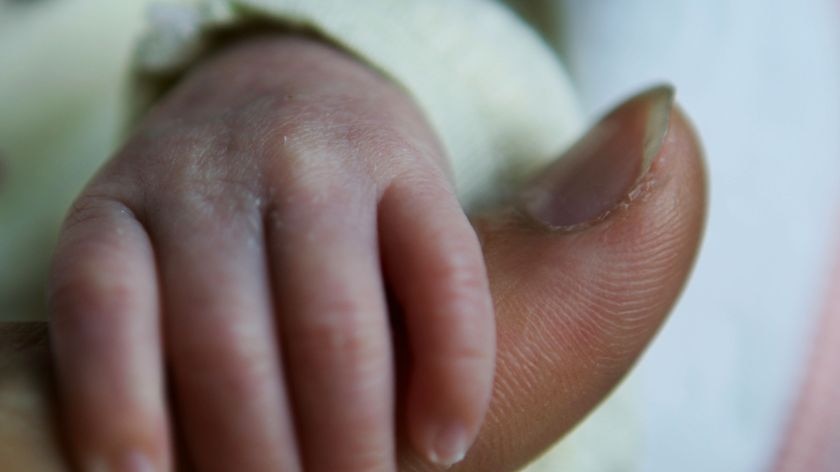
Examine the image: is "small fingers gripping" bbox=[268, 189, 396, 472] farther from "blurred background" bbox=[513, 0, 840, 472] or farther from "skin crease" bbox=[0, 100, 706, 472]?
"blurred background" bbox=[513, 0, 840, 472]

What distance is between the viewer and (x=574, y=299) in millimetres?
361

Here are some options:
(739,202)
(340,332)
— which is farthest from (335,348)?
(739,202)

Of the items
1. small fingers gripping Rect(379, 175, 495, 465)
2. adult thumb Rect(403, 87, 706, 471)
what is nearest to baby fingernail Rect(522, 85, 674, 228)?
adult thumb Rect(403, 87, 706, 471)

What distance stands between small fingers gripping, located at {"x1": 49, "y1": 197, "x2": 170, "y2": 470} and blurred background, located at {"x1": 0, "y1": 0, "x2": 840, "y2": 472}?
33 cm

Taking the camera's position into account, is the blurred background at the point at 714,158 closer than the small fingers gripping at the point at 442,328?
No

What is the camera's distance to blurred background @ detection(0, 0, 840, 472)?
0.62 m

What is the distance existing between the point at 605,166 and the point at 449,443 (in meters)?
0.17

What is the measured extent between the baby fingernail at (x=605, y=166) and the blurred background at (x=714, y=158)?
0.57 feet

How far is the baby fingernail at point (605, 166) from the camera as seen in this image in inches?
15.4

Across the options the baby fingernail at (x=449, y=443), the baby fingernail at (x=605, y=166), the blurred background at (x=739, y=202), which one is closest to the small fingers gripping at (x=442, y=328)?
the baby fingernail at (x=449, y=443)

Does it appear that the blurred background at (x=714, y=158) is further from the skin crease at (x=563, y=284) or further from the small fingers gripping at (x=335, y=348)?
the small fingers gripping at (x=335, y=348)

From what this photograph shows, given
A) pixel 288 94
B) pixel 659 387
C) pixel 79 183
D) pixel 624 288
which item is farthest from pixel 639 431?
pixel 79 183

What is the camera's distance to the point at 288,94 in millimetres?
375

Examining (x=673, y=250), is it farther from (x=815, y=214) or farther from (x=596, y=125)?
(x=815, y=214)
